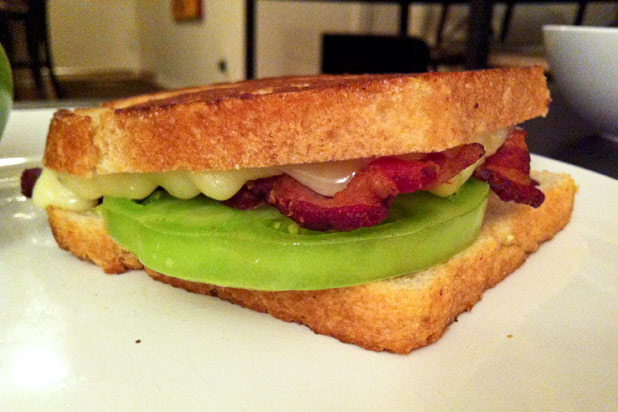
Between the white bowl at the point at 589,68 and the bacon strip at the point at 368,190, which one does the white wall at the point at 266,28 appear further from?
the bacon strip at the point at 368,190

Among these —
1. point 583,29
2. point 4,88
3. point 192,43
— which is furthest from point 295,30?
point 4,88

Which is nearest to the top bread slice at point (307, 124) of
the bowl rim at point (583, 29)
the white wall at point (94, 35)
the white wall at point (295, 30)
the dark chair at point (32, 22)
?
the bowl rim at point (583, 29)

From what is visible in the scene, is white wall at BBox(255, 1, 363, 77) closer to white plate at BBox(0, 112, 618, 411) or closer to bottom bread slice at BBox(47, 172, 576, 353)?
bottom bread slice at BBox(47, 172, 576, 353)

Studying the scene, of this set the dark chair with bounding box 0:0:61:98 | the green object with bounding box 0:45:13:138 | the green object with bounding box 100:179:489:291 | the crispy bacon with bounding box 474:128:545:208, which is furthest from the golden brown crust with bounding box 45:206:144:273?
the dark chair with bounding box 0:0:61:98

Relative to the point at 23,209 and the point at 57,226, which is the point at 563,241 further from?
the point at 23,209

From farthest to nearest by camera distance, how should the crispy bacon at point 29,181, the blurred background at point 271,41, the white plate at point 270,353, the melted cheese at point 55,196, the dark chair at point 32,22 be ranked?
the dark chair at point 32,22
the blurred background at point 271,41
the crispy bacon at point 29,181
the melted cheese at point 55,196
the white plate at point 270,353
